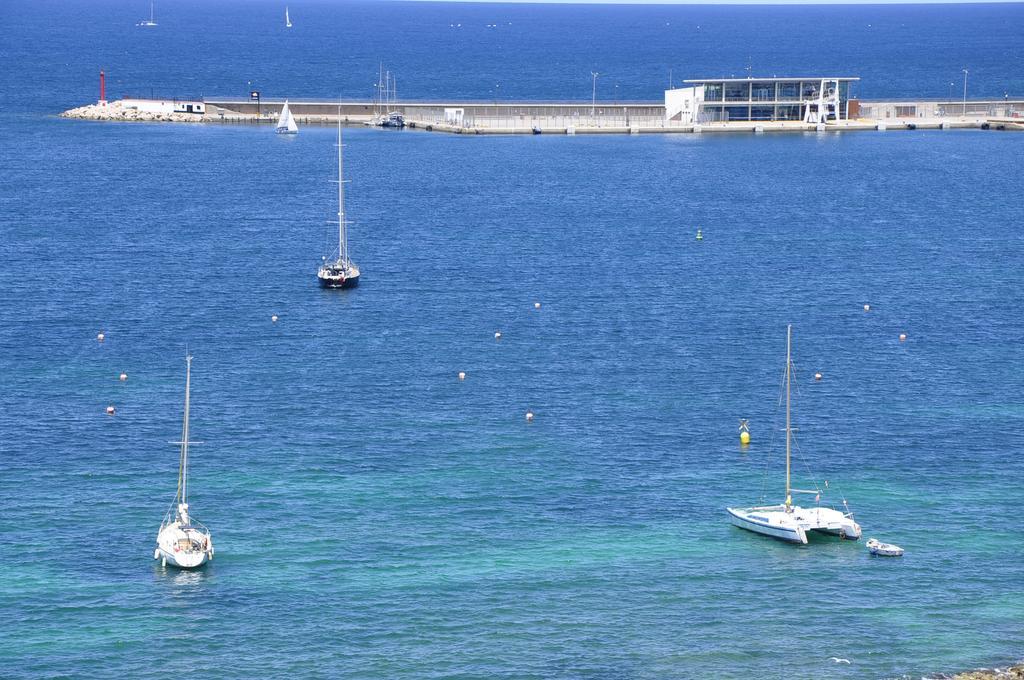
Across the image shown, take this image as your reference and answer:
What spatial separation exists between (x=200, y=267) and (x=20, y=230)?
92.5 ft

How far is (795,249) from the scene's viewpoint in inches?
6437

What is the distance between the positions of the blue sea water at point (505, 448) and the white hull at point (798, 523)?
89 centimetres

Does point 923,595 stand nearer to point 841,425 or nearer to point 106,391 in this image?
point 841,425

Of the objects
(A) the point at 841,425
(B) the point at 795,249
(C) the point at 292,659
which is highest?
(B) the point at 795,249

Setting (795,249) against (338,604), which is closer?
(338,604)

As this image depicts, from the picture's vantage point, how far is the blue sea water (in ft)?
252

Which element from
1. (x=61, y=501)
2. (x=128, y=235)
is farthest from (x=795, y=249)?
(x=61, y=501)

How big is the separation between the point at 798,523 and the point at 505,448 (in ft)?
72.4

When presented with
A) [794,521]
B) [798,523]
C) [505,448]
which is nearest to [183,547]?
[505,448]

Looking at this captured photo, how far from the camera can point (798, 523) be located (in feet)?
285

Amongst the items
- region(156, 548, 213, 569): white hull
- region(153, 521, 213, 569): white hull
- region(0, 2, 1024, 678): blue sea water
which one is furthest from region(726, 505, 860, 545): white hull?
region(156, 548, 213, 569): white hull

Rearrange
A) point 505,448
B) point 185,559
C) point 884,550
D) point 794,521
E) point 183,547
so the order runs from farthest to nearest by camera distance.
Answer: point 505,448 < point 794,521 < point 884,550 < point 183,547 < point 185,559

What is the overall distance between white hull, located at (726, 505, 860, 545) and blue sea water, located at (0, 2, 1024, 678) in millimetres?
894

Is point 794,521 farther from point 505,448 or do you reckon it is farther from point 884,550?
point 505,448
